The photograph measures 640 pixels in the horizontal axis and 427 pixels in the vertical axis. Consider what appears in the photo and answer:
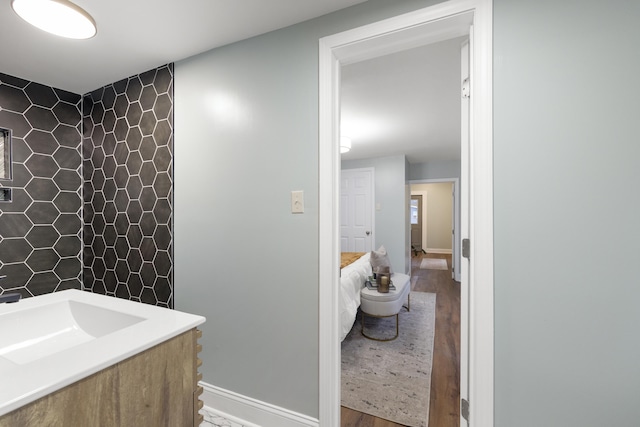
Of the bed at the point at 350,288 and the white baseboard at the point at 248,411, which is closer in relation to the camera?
the white baseboard at the point at 248,411

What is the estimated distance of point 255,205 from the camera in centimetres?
173

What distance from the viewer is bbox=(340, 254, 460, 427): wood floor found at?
1768 mm

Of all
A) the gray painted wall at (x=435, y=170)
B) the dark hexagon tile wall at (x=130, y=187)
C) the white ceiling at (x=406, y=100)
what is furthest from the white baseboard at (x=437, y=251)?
the dark hexagon tile wall at (x=130, y=187)

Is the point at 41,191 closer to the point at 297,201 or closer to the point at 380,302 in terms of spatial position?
the point at 297,201

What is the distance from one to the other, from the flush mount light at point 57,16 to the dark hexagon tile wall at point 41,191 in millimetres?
1326

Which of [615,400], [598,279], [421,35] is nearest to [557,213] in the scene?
[598,279]

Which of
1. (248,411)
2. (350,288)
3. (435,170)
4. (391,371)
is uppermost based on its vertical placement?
(435,170)

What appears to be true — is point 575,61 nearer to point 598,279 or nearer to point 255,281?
point 598,279

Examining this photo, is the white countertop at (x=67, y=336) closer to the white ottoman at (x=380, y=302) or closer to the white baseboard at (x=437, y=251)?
the white ottoman at (x=380, y=302)

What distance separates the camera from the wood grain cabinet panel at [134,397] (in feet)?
1.99

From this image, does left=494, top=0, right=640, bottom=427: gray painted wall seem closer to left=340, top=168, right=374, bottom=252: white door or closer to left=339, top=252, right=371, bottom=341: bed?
left=339, top=252, right=371, bottom=341: bed

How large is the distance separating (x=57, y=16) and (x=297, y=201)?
4.81 feet

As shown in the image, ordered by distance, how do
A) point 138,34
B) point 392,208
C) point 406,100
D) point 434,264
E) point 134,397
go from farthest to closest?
1. point 434,264
2. point 392,208
3. point 406,100
4. point 138,34
5. point 134,397

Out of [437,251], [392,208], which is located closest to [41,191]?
[392,208]
